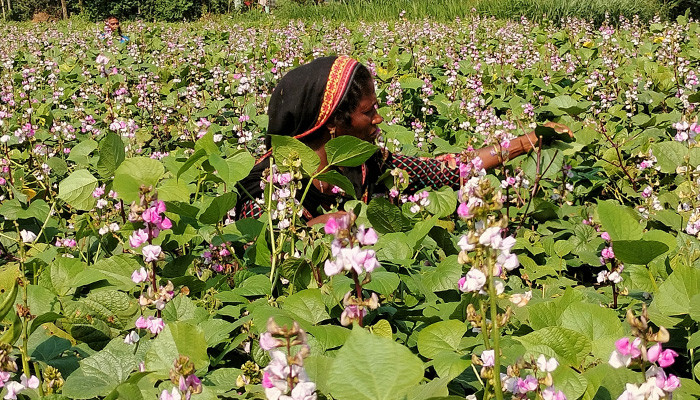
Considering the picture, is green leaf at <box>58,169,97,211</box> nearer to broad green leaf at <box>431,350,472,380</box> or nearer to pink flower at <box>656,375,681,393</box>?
broad green leaf at <box>431,350,472,380</box>

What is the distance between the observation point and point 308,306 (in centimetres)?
155

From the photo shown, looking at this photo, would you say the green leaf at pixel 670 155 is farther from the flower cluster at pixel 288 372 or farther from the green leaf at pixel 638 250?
the flower cluster at pixel 288 372

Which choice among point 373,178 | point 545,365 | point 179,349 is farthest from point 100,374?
point 373,178

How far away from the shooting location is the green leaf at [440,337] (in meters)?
1.37

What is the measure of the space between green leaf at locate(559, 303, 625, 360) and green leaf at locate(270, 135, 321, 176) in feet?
2.24

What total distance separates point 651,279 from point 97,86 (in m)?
5.01

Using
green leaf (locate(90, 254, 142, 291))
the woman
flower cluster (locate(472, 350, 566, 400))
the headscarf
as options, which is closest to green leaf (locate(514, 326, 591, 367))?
flower cluster (locate(472, 350, 566, 400))

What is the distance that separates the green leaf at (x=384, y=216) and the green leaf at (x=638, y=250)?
619 mm

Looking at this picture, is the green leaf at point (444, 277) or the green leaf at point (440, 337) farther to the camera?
the green leaf at point (444, 277)

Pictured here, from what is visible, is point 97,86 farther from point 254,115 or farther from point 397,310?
point 397,310

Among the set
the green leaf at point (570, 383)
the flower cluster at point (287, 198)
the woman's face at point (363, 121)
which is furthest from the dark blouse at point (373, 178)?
the green leaf at point (570, 383)

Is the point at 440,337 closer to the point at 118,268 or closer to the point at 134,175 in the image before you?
the point at 134,175

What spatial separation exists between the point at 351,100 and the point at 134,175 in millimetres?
1618

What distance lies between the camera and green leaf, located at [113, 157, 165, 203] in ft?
5.50
